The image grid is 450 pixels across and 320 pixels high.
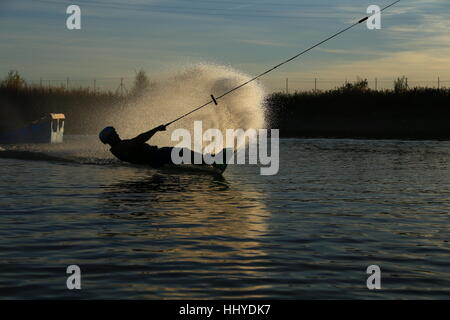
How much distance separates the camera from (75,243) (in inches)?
457

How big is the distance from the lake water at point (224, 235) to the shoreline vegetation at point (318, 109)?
118 feet

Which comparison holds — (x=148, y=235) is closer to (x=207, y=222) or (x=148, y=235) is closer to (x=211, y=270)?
(x=207, y=222)

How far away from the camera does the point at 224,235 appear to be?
12.4m

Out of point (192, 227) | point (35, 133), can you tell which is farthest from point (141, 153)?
point (35, 133)

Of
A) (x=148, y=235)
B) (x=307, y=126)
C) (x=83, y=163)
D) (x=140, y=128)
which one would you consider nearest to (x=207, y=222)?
(x=148, y=235)

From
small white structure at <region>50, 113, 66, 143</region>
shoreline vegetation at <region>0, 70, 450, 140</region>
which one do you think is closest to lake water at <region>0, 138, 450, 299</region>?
small white structure at <region>50, 113, 66, 143</region>

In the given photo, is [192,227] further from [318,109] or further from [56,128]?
[318,109]

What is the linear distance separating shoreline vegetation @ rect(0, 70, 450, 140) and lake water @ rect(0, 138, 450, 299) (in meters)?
35.9

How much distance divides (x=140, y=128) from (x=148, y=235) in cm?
3015

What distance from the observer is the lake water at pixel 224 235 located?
9.01m

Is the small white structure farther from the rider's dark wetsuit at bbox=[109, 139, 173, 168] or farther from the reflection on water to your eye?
the reflection on water

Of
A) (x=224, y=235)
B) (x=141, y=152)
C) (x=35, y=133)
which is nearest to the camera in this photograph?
(x=224, y=235)

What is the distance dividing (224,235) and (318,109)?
5142 cm

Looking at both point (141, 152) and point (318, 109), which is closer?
point (141, 152)
